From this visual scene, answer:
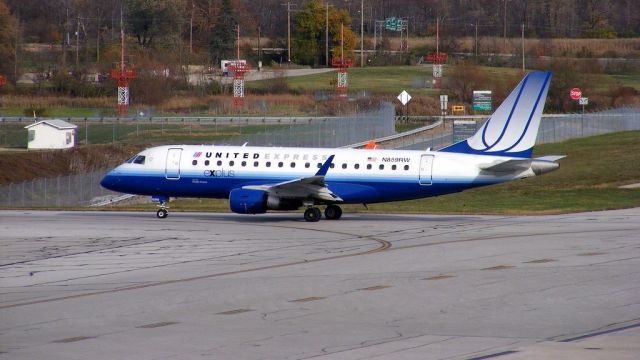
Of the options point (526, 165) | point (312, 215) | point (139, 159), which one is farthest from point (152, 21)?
point (526, 165)

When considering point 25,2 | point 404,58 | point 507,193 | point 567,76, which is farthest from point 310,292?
point 25,2

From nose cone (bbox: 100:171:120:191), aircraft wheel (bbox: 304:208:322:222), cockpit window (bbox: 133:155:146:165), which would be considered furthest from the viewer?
nose cone (bbox: 100:171:120:191)

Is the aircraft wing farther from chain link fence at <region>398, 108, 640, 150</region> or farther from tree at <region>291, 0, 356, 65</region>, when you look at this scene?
tree at <region>291, 0, 356, 65</region>

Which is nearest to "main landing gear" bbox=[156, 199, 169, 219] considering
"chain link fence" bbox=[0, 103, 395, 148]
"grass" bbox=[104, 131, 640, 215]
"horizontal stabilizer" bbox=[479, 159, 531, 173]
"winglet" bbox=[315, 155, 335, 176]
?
"grass" bbox=[104, 131, 640, 215]

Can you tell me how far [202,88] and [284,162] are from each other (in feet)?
262

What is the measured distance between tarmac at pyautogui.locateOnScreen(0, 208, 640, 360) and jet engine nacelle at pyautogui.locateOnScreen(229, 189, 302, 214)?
24.3 inches

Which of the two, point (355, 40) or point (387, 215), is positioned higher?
point (355, 40)

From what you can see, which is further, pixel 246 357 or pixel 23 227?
pixel 23 227

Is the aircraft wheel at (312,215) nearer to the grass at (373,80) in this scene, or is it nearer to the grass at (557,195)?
the grass at (557,195)

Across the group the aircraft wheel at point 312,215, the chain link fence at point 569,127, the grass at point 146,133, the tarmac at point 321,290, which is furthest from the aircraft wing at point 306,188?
the chain link fence at point 569,127

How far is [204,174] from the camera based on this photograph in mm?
41594

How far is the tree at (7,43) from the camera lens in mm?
115688

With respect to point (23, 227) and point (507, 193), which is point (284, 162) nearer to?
point (23, 227)

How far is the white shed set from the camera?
81.3 meters
